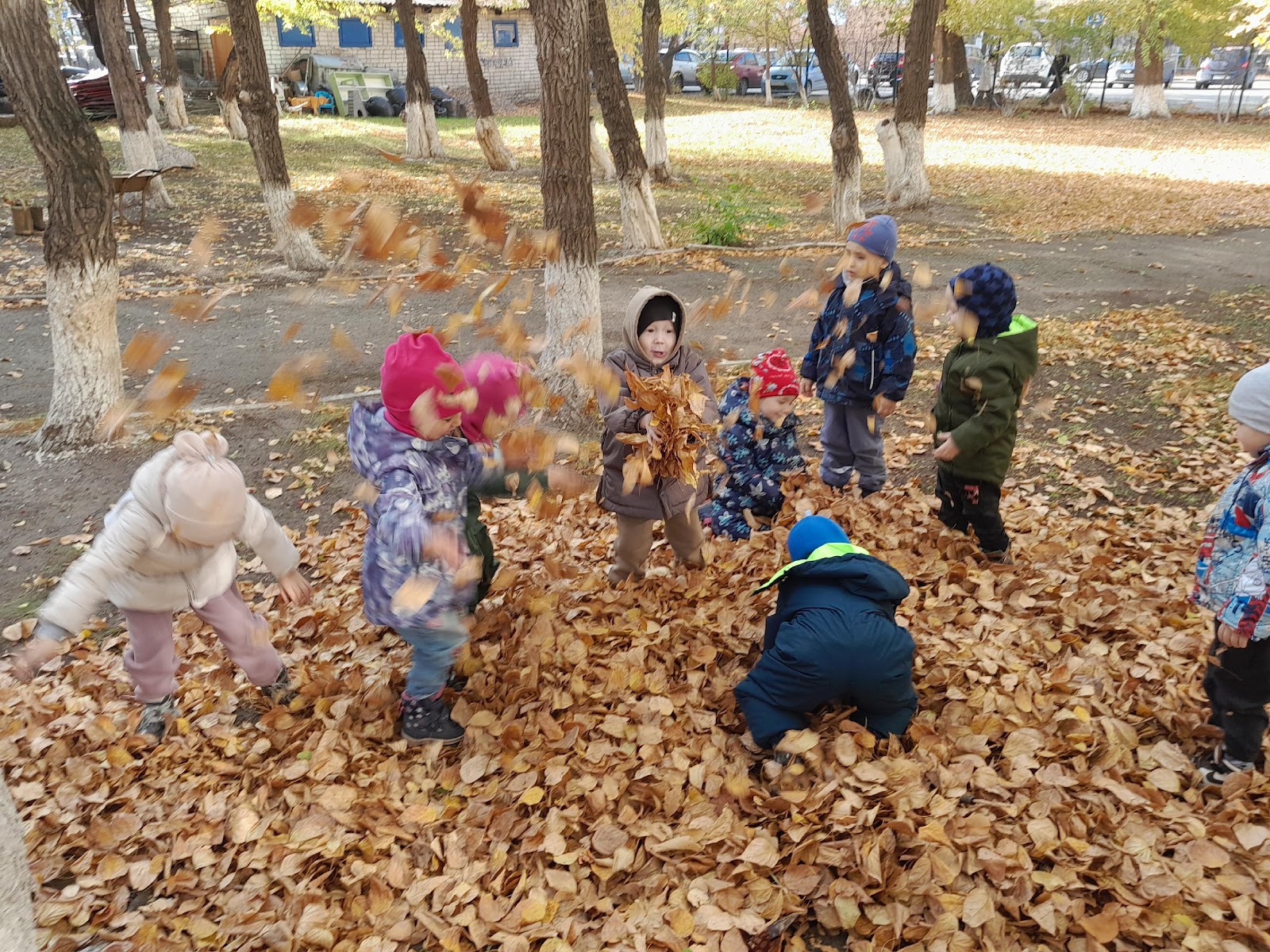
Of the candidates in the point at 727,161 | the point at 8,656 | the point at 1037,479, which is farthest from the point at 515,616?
the point at 727,161

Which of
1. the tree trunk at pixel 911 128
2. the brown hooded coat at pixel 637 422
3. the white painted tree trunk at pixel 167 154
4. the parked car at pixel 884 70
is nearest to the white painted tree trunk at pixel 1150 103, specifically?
the parked car at pixel 884 70

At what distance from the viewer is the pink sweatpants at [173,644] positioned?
316cm

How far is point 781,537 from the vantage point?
4.54 metres

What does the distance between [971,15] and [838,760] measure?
3121cm

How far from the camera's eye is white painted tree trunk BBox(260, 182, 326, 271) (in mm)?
10430

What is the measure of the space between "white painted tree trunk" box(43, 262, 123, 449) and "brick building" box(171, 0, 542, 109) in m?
27.1

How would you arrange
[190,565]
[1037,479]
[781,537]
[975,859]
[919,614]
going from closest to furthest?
[975,859] → [190,565] → [919,614] → [781,537] → [1037,479]

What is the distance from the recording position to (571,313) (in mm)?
6211

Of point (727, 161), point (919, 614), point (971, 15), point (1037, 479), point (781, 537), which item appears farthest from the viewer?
point (971, 15)

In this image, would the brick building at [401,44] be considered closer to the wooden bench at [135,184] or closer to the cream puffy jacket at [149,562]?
the wooden bench at [135,184]

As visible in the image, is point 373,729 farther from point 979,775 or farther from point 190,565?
point 979,775

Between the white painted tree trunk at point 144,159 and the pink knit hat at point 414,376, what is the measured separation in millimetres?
13855

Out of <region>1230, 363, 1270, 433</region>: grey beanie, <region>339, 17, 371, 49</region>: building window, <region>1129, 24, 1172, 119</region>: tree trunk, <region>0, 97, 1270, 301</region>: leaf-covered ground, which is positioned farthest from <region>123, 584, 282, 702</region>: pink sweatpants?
<region>339, 17, 371, 49</region>: building window

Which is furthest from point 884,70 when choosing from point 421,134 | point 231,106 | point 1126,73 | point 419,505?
point 419,505
